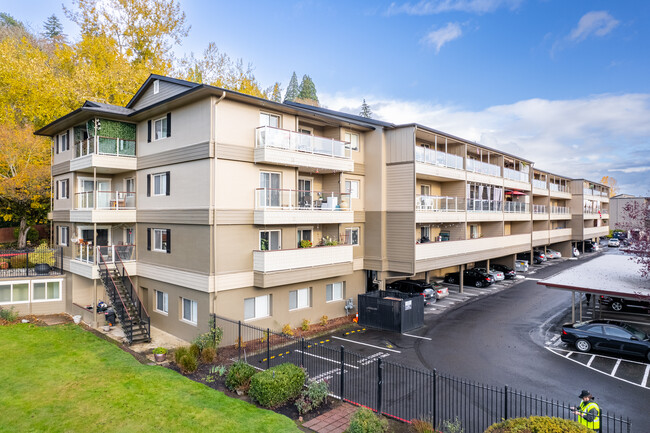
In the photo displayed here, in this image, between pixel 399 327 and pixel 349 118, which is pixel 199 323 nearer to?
pixel 399 327

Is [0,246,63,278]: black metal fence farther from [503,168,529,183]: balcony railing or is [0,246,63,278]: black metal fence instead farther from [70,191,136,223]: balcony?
[503,168,529,183]: balcony railing

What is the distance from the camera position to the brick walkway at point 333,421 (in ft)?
34.5

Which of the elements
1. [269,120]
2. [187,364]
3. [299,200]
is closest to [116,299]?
[187,364]

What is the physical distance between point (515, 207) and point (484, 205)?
8.22 m

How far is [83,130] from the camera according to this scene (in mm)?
24547

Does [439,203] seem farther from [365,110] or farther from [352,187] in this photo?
[365,110]

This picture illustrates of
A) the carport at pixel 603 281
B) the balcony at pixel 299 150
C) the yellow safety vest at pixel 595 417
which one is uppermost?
the balcony at pixel 299 150

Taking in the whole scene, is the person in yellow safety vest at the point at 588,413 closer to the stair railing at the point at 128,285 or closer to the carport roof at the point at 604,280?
the carport roof at the point at 604,280

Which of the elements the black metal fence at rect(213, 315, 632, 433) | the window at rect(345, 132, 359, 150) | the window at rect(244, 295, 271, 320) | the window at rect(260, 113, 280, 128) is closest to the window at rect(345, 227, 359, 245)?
the window at rect(345, 132, 359, 150)

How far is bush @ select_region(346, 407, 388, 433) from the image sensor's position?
966 centimetres

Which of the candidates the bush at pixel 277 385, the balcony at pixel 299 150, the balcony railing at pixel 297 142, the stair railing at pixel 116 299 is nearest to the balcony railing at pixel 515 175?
the balcony at pixel 299 150

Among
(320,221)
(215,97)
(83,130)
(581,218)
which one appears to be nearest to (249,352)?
(320,221)

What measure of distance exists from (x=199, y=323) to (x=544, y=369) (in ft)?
50.1

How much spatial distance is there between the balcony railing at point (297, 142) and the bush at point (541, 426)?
48.1ft
